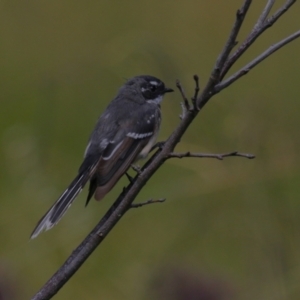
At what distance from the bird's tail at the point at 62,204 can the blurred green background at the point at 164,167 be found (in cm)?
52

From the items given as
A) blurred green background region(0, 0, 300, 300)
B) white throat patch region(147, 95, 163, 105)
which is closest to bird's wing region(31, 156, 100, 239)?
blurred green background region(0, 0, 300, 300)

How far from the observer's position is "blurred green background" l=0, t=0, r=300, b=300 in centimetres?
520

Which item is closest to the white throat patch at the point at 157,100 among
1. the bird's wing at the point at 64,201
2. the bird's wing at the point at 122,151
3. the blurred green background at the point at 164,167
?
the bird's wing at the point at 122,151

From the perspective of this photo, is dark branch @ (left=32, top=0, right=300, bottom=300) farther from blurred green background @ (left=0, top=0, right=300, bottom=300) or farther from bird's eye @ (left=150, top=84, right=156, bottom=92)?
bird's eye @ (left=150, top=84, right=156, bottom=92)

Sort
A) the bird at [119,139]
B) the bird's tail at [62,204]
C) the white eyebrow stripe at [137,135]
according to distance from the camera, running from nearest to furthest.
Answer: the bird's tail at [62,204] → the bird at [119,139] → the white eyebrow stripe at [137,135]

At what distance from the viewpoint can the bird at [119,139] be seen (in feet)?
12.4

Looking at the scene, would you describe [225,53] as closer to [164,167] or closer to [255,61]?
[255,61]

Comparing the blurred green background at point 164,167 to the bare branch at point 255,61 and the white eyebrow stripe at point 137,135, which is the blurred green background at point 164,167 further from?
the bare branch at point 255,61

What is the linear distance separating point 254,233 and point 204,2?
3.94m

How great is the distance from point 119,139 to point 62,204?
0.85 metres

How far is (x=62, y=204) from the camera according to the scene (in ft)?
11.5

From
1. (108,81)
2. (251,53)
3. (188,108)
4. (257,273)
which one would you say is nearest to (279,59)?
(251,53)

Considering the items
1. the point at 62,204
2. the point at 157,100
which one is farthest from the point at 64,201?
the point at 157,100

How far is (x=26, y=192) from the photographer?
565 cm
